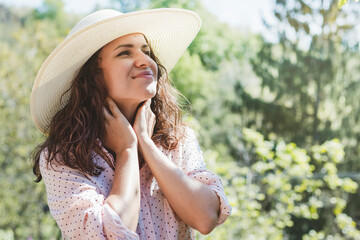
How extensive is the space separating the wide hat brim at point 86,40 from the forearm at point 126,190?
0.40m

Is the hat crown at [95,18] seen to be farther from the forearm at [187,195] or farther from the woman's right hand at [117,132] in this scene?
the forearm at [187,195]

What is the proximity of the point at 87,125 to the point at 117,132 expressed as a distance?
117mm

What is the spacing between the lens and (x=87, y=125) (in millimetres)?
1584

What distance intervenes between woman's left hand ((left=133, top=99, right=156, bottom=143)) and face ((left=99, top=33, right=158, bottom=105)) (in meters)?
0.04

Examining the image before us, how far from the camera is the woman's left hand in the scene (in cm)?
159

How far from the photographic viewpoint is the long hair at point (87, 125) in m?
1.48

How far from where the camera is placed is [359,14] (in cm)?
1144

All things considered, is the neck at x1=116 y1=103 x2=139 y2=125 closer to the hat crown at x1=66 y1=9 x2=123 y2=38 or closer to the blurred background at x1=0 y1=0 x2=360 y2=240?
the hat crown at x1=66 y1=9 x2=123 y2=38

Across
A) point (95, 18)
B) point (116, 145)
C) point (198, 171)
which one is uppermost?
point (95, 18)

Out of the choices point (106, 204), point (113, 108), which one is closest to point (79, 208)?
point (106, 204)

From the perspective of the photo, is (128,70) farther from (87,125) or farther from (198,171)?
(198,171)

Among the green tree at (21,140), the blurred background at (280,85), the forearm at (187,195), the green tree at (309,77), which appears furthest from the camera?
the green tree at (309,77)

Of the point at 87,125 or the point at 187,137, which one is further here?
the point at 187,137

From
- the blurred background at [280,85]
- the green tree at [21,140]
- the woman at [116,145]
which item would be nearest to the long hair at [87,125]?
→ the woman at [116,145]
